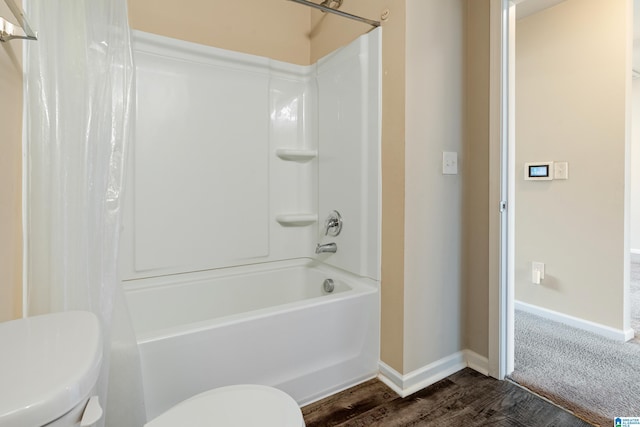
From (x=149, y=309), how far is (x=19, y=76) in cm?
128

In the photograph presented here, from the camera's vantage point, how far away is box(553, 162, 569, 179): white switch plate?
2.45 m

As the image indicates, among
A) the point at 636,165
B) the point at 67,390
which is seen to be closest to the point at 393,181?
the point at 67,390

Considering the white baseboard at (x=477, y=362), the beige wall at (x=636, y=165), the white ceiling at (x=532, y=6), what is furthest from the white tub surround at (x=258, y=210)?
the beige wall at (x=636, y=165)

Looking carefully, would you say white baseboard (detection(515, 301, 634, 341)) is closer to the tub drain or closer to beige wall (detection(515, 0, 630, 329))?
beige wall (detection(515, 0, 630, 329))

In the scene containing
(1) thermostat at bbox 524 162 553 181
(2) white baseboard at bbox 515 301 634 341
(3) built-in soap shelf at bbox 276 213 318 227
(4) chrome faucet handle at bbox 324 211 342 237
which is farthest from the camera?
(1) thermostat at bbox 524 162 553 181

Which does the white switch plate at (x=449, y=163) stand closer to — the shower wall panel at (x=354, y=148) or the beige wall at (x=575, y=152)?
the shower wall panel at (x=354, y=148)

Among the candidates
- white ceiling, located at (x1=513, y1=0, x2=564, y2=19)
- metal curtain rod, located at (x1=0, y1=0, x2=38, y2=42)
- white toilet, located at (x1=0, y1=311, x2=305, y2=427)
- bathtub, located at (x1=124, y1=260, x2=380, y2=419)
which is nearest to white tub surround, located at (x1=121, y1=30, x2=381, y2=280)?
bathtub, located at (x1=124, y1=260, x2=380, y2=419)

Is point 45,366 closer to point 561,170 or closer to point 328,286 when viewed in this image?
point 328,286

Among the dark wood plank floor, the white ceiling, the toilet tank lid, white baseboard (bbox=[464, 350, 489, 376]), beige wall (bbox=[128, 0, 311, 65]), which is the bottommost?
the dark wood plank floor

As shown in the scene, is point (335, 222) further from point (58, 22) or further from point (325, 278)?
point (58, 22)

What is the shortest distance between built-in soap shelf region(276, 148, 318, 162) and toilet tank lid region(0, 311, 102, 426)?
1650 mm

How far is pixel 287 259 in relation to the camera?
2.35 metres

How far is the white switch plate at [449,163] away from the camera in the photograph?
5.80 feet

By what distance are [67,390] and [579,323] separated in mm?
3067
